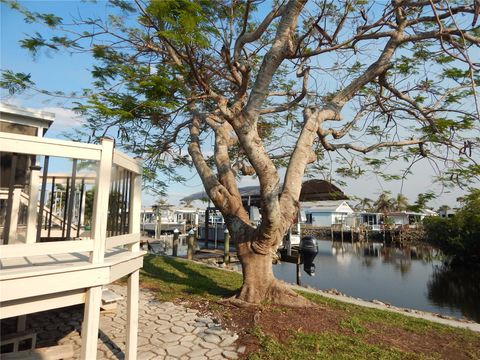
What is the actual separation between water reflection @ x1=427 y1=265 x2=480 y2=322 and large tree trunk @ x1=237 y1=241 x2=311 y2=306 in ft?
29.9

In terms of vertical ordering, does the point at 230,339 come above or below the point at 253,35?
below

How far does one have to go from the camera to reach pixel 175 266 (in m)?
12.2

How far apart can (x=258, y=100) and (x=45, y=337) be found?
16.1ft

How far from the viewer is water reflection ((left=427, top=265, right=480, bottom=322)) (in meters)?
13.7

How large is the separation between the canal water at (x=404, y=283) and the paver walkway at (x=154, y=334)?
1016 cm

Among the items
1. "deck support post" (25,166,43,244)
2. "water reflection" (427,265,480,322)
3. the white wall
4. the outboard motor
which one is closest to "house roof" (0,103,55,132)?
"deck support post" (25,166,43,244)

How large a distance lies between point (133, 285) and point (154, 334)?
151 cm

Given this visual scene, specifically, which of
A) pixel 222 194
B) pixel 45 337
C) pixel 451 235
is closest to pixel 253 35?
pixel 222 194

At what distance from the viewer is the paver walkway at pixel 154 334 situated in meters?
4.46

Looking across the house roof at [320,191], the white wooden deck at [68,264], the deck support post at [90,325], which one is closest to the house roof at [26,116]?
the white wooden deck at [68,264]

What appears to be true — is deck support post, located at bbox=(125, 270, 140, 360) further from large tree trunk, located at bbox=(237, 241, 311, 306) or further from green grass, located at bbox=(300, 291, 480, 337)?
green grass, located at bbox=(300, 291, 480, 337)

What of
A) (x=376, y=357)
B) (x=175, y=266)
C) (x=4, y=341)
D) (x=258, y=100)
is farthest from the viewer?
(x=175, y=266)

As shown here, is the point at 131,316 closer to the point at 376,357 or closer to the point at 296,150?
the point at 376,357

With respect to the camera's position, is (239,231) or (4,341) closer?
(4,341)
